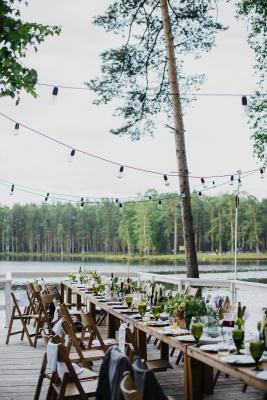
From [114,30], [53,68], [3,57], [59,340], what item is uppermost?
[53,68]

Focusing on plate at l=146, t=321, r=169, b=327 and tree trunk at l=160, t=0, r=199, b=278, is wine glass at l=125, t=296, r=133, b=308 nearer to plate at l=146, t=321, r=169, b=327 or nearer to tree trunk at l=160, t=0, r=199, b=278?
plate at l=146, t=321, r=169, b=327

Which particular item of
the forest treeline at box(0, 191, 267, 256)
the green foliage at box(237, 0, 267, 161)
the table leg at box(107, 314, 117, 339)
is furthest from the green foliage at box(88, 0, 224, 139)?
the forest treeline at box(0, 191, 267, 256)

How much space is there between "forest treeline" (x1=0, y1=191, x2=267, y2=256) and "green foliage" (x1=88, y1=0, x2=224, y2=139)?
2016 inches

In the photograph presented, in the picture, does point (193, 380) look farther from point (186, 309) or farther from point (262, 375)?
point (262, 375)

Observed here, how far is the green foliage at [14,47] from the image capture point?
4.47 m

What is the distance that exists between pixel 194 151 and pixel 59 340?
3793cm

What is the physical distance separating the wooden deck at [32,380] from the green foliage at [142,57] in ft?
21.4

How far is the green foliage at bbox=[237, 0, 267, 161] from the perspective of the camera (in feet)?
42.5

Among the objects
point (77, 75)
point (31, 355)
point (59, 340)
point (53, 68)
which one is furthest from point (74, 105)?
point (59, 340)

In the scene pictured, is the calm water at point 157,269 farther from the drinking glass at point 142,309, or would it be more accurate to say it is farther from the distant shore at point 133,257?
the drinking glass at point 142,309

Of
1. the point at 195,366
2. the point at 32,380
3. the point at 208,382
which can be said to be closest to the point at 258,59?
the point at 208,382

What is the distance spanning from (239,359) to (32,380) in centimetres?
291

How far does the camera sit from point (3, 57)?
478 cm

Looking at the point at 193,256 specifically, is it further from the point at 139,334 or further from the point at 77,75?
the point at 77,75
